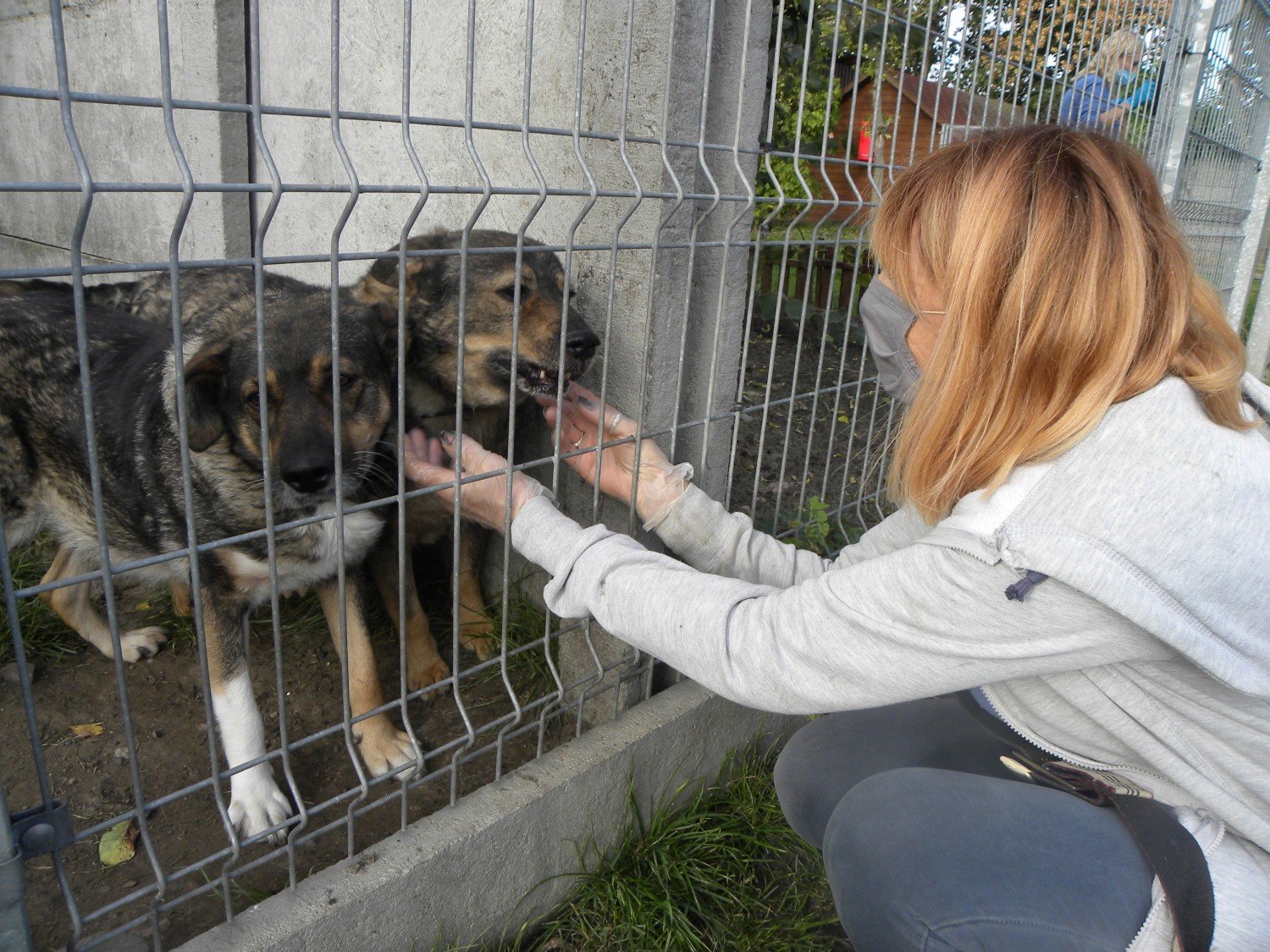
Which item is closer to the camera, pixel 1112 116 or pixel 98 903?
pixel 98 903

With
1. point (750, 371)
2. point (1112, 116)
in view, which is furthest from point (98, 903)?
point (750, 371)

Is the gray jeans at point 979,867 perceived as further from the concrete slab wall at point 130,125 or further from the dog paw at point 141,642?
the concrete slab wall at point 130,125

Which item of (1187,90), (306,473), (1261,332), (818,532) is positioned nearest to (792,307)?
(818,532)

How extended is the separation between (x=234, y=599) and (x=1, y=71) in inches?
215

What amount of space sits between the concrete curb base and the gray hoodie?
0.74 metres

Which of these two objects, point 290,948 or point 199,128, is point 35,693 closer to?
point 290,948

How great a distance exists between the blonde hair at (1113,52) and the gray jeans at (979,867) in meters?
3.19

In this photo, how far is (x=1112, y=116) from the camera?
403 cm

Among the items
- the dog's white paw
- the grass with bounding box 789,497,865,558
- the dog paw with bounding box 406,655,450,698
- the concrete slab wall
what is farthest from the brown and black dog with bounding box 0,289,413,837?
the concrete slab wall

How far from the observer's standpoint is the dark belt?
153 cm

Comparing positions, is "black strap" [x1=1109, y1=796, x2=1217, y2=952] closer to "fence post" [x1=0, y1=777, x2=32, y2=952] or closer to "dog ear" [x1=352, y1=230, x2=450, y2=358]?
"fence post" [x1=0, y1=777, x2=32, y2=952]

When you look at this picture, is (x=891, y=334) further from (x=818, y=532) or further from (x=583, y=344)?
(x=818, y=532)

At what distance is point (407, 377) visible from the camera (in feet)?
9.92

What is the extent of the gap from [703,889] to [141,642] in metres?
2.10
